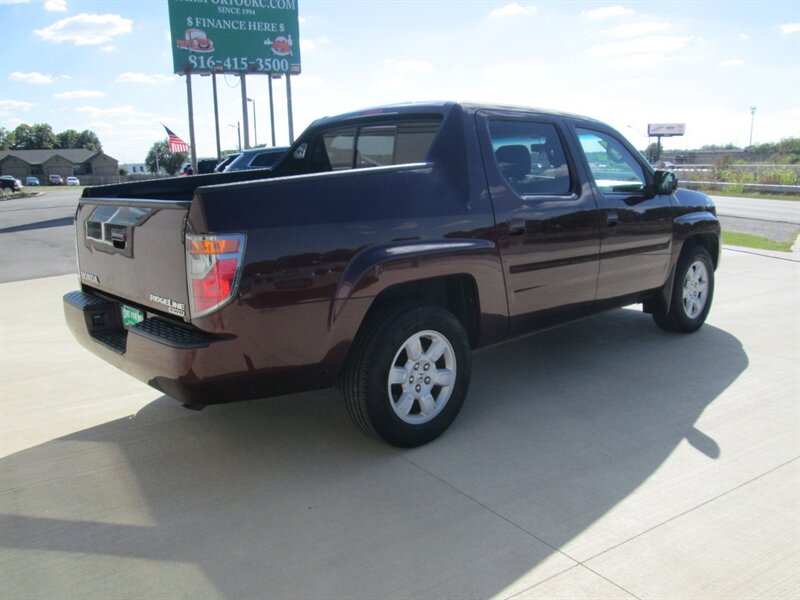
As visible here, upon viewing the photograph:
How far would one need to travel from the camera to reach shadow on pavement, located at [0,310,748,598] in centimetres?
255

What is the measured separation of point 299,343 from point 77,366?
284 cm

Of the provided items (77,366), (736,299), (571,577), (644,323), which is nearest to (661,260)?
(644,323)

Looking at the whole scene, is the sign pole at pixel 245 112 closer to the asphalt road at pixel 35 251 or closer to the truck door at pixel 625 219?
the asphalt road at pixel 35 251

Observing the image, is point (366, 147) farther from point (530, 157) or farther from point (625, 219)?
point (625, 219)

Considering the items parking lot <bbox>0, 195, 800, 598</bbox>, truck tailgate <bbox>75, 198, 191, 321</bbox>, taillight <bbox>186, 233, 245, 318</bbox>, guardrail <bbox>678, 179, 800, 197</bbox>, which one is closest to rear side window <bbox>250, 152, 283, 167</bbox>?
parking lot <bbox>0, 195, 800, 598</bbox>

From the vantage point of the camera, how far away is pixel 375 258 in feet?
10.5

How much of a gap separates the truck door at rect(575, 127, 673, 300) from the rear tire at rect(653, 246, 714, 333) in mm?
309

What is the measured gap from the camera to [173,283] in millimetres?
3025

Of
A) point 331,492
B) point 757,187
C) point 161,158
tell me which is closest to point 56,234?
point 331,492

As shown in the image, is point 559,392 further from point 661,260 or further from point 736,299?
point 736,299

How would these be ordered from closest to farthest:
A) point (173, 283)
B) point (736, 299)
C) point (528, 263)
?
point (173, 283) → point (528, 263) → point (736, 299)

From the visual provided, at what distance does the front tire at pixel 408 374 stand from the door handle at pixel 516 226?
0.67 m

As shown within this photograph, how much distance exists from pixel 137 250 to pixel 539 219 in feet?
7.64

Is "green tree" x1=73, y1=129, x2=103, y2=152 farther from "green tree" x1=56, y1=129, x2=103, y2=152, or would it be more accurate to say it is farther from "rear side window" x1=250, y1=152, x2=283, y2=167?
"rear side window" x1=250, y1=152, x2=283, y2=167
